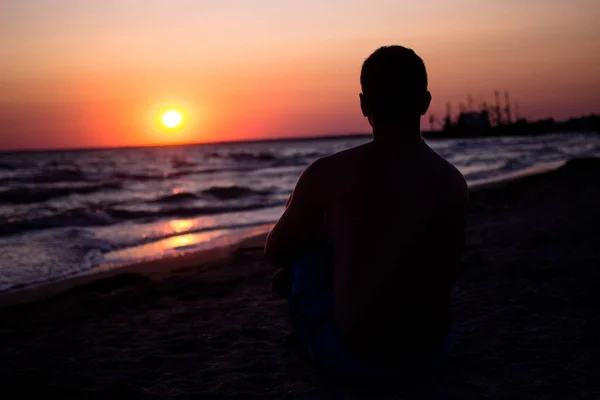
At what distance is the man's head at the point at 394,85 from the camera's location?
1.89m

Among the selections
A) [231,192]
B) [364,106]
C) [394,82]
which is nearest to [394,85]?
[394,82]

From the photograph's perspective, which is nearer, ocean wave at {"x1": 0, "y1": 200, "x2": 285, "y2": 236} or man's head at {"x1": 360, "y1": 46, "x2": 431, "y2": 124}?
man's head at {"x1": 360, "y1": 46, "x2": 431, "y2": 124}

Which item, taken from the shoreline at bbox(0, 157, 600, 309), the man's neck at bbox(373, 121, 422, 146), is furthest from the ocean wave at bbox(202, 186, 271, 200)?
the man's neck at bbox(373, 121, 422, 146)

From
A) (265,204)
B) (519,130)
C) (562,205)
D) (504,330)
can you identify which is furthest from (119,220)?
(519,130)

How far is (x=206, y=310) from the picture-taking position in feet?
13.3

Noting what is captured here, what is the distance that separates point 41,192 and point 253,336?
1743 cm

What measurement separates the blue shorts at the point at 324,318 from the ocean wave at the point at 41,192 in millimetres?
15967

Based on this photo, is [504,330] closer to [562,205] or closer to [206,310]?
[206,310]

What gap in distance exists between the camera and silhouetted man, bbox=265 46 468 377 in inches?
76.1

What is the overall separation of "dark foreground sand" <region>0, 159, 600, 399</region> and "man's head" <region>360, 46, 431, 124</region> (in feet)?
4.13

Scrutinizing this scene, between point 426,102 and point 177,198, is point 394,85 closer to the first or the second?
point 426,102

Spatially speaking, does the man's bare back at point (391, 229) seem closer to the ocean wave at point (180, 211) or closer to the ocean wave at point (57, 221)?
the ocean wave at point (57, 221)

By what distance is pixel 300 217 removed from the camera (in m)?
2.15

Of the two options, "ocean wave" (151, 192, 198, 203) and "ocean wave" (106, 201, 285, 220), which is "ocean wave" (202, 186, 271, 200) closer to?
"ocean wave" (151, 192, 198, 203)
